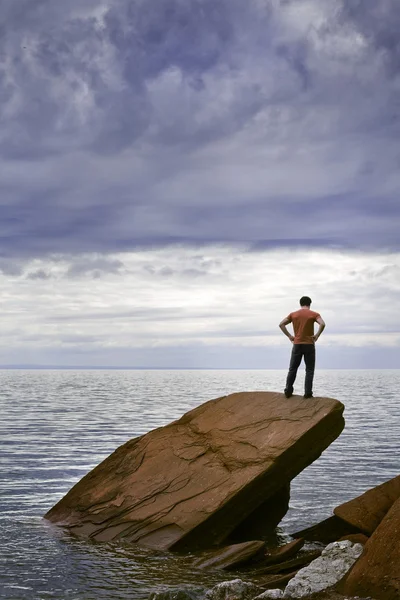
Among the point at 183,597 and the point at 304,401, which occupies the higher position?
the point at 304,401

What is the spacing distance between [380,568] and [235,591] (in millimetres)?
2232

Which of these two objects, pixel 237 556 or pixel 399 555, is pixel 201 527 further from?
pixel 399 555

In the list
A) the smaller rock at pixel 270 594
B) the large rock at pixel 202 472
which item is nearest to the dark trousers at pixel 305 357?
the large rock at pixel 202 472

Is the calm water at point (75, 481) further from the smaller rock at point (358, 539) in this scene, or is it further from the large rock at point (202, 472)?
the smaller rock at point (358, 539)

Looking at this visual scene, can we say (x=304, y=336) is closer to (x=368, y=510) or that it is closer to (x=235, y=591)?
Answer: (x=368, y=510)

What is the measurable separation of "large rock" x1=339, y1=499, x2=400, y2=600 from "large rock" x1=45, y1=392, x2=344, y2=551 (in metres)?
4.11

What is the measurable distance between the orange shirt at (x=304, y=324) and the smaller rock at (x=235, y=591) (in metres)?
6.94

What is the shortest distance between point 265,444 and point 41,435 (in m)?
23.4

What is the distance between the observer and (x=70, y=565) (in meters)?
14.2

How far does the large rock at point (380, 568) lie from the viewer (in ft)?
34.0

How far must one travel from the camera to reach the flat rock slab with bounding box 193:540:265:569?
536 inches

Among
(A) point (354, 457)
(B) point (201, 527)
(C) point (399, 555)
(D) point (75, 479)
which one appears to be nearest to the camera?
(C) point (399, 555)

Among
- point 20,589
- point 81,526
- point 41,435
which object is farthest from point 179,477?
point 41,435

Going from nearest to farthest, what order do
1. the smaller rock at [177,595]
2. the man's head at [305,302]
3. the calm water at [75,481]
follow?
the smaller rock at [177,595] → the calm water at [75,481] → the man's head at [305,302]
